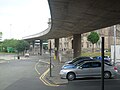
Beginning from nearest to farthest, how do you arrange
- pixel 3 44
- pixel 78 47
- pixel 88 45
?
pixel 78 47 < pixel 88 45 < pixel 3 44

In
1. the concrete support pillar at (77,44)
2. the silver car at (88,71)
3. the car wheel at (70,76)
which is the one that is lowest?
the car wheel at (70,76)

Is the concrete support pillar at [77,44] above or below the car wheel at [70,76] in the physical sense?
above

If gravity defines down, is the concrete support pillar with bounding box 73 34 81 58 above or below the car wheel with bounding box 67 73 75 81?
above

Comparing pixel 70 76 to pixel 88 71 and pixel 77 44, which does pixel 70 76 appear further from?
pixel 77 44

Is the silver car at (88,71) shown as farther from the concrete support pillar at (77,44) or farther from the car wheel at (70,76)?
the concrete support pillar at (77,44)

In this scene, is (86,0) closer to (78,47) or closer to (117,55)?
(117,55)

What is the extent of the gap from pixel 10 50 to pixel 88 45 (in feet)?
147

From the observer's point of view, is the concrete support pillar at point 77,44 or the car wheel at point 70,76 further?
the concrete support pillar at point 77,44

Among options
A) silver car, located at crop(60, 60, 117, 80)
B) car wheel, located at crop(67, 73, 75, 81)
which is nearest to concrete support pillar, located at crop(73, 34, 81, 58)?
silver car, located at crop(60, 60, 117, 80)

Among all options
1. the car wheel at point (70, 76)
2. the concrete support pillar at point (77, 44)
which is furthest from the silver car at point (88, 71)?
the concrete support pillar at point (77, 44)

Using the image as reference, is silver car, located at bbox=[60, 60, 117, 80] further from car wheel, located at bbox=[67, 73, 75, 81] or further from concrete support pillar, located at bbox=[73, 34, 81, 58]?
concrete support pillar, located at bbox=[73, 34, 81, 58]

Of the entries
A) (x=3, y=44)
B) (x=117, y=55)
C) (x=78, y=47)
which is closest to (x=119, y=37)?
(x=78, y=47)

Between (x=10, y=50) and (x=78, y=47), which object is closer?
(x=78, y=47)

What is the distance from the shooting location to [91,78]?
2597 centimetres
